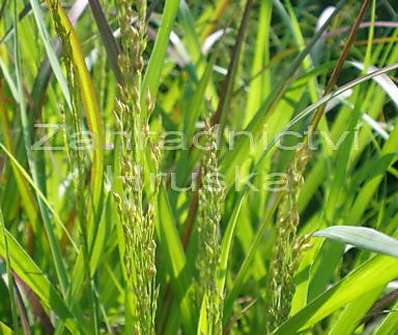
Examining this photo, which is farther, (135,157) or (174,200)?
(174,200)

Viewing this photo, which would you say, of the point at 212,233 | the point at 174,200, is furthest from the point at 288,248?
the point at 174,200

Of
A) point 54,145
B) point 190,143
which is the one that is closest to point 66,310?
point 190,143

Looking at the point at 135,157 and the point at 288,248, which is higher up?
the point at 135,157

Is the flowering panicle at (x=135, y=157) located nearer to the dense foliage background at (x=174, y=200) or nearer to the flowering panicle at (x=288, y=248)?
the dense foliage background at (x=174, y=200)

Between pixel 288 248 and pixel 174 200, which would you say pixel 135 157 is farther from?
pixel 174 200

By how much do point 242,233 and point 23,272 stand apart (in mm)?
421

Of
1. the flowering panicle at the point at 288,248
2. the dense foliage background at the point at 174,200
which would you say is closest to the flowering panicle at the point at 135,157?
the dense foliage background at the point at 174,200

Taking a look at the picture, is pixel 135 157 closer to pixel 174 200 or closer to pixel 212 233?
pixel 212 233

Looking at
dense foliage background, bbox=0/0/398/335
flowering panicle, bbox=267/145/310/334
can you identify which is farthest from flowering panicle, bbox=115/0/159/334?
flowering panicle, bbox=267/145/310/334

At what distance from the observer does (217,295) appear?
617 millimetres

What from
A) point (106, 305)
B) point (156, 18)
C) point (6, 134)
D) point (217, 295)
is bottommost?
point (106, 305)

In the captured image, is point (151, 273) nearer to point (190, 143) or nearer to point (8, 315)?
point (8, 315)

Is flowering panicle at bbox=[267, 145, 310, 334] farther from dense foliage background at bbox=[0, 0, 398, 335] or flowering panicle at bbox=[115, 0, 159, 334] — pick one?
flowering panicle at bbox=[115, 0, 159, 334]

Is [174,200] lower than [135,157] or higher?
lower
